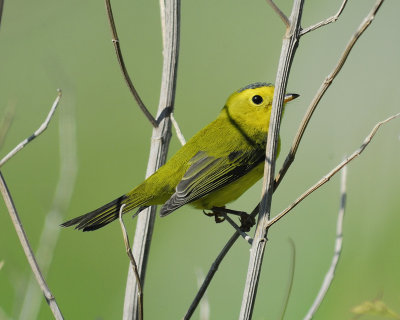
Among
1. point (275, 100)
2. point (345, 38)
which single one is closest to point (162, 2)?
point (275, 100)

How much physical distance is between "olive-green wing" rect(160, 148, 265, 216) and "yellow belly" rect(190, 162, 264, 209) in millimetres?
29

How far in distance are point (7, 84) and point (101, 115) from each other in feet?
3.55

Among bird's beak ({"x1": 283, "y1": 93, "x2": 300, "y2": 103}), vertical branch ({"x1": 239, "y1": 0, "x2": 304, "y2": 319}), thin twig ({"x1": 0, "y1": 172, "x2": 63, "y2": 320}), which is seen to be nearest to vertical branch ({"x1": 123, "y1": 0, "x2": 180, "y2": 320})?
thin twig ({"x1": 0, "y1": 172, "x2": 63, "y2": 320})

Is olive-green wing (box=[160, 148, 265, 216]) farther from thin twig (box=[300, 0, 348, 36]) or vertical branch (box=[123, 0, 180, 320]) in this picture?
thin twig (box=[300, 0, 348, 36])

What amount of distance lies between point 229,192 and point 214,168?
5.4 inches

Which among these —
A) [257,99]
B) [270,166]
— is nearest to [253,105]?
[257,99]

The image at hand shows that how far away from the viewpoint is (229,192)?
94.1 inches

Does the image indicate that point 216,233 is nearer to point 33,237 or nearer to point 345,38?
point 33,237

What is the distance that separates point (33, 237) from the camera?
374 centimetres

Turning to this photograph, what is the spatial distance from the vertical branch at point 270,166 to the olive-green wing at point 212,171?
32.6 inches

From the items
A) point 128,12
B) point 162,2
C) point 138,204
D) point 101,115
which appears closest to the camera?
point 162,2

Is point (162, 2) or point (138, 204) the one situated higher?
point (162, 2)

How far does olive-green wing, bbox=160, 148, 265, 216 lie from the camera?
7.29 feet

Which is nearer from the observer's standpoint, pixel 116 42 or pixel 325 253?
pixel 116 42
